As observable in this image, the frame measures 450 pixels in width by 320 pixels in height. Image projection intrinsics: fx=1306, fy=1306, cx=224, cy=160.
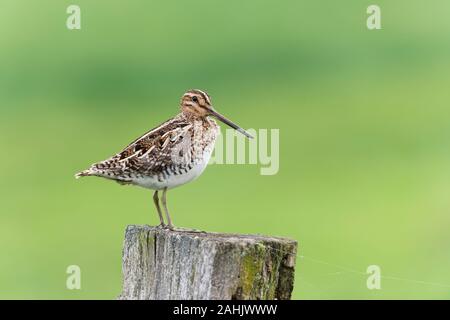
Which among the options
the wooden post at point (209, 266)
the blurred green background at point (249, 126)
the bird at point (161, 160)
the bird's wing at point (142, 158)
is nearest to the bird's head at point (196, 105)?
the bird at point (161, 160)

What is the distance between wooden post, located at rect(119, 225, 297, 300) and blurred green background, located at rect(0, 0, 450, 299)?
608 centimetres

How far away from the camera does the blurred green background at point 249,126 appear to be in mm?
16250

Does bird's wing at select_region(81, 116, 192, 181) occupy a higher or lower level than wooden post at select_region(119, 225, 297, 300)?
higher

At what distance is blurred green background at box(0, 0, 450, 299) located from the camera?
16.2 metres

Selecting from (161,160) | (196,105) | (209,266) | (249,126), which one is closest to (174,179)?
(161,160)

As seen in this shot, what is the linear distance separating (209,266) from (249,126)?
464 inches

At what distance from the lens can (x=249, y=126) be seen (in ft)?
61.8

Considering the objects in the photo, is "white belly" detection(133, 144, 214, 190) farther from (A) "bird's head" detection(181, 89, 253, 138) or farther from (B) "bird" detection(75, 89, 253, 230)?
(A) "bird's head" detection(181, 89, 253, 138)

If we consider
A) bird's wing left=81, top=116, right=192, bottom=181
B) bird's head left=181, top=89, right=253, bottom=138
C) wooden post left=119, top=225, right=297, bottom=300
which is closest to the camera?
wooden post left=119, top=225, right=297, bottom=300

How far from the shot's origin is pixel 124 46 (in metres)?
25.3

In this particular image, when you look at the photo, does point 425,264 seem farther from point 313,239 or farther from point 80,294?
point 80,294

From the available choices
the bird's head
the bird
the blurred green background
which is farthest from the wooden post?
the blurred green background

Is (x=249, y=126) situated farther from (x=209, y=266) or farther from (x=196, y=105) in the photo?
(x=209, y=266)

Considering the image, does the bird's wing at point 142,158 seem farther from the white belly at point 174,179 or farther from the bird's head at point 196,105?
the bird's head at point 196,105
